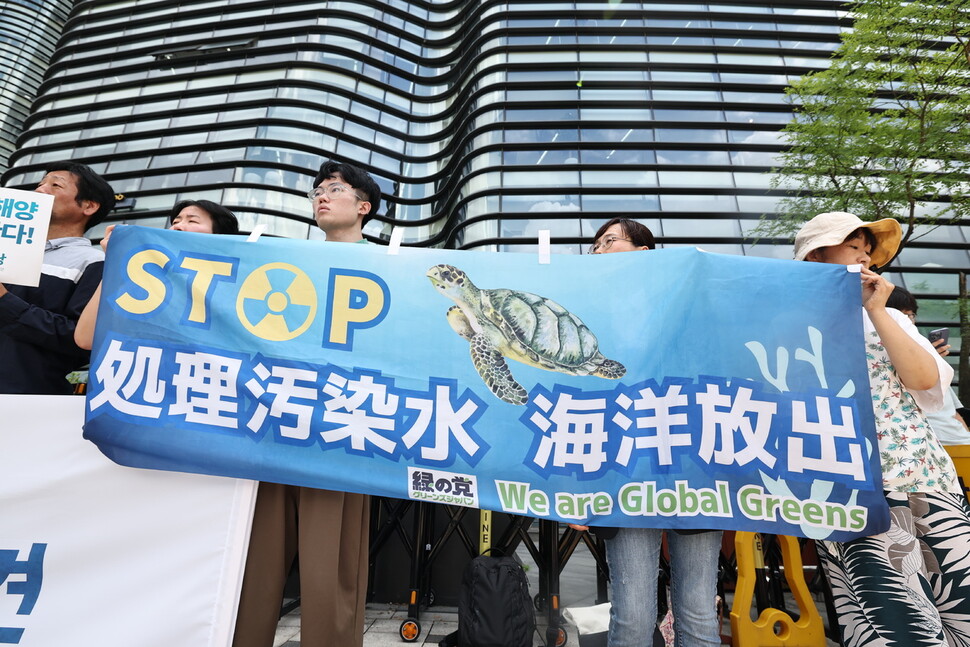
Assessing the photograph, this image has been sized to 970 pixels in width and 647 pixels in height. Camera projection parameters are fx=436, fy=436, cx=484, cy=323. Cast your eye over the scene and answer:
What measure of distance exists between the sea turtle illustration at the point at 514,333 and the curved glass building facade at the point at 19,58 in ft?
168

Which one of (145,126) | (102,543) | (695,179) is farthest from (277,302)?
(145,126)

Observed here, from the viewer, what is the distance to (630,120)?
20.1 metres

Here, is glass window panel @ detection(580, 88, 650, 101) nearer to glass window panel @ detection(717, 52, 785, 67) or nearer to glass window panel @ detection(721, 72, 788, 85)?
glass window panel @ detection(721, 72, 788, 85)

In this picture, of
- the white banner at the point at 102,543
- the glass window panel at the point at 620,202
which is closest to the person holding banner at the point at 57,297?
the white banner at the point at 102,543

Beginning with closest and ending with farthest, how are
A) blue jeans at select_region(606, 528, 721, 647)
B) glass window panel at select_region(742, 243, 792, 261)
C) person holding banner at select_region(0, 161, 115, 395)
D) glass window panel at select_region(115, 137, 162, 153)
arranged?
blue jeans at select_region(606, 528, 721, 647) → person holding banner at select_region(0, 161, 115, 395) → glass window panel at select_region(742, 243, 792, 261) → glass window panel at select_region(115, 137, 162, 153)

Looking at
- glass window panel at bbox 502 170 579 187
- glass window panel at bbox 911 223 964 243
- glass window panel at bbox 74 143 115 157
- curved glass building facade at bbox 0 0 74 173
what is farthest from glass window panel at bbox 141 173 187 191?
glass window panel at bbox 911 223 964 243

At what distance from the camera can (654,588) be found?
171 centimetres

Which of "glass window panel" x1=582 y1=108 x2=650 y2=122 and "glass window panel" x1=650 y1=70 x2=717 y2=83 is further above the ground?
"glass window panel" x1=650 y1=70 x2=717 y2=83

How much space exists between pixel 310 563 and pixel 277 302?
1023 mm

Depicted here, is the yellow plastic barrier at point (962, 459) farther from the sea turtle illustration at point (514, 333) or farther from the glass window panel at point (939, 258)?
the glass window panel at point (939, 258)

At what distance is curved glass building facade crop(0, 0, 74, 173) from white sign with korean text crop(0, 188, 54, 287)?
49.8m

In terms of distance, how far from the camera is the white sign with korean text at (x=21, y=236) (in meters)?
1.75

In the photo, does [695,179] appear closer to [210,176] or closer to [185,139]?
[210,176]

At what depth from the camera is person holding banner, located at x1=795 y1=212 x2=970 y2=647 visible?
1.49 m
